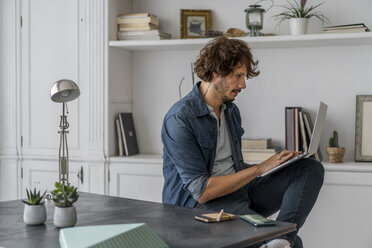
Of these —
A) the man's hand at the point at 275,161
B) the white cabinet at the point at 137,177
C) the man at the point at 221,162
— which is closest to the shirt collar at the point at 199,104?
the man at the point at 221,162

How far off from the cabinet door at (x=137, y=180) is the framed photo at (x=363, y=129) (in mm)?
1249

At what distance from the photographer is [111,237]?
158 cm

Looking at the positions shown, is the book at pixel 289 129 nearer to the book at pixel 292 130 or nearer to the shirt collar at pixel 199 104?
the book at pixel 292 130

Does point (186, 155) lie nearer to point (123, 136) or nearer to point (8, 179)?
point (123, 136)

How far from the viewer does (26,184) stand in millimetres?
3840

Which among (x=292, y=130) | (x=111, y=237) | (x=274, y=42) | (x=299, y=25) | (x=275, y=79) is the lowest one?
(x=111, y=237)

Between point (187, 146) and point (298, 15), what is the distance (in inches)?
53.7

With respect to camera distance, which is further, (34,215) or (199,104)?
(199,104)

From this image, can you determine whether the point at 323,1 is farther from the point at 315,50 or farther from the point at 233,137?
the point at 233,137

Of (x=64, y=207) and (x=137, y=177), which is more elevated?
(x=64, y=207)

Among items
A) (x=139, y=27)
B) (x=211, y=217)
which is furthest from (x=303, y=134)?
(x=211, y=217)

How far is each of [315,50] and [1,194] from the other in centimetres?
237

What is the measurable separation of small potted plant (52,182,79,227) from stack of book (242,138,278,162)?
1749 mm

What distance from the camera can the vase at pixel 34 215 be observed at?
1.92 metres
